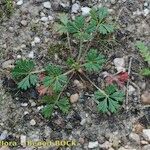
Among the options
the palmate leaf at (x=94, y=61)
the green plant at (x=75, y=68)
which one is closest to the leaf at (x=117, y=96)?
the green plant at (x=75, y=68)

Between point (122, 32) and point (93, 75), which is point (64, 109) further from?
point (122, 32)

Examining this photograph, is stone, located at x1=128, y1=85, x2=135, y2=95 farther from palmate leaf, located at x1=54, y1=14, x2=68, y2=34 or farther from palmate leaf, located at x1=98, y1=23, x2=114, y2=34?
palmate leaf, located at x1=54, y1=14, x2=68, y2=34

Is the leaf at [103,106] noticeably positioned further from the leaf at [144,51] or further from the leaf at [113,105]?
the leaf at [144,51]

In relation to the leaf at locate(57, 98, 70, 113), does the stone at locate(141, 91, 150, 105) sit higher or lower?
lower

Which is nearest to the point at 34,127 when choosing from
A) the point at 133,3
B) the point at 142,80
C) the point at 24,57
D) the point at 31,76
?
the point at 31,76

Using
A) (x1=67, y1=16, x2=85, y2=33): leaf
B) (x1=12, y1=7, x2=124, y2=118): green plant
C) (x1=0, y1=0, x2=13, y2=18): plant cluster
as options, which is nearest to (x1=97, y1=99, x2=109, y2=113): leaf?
(x1=12, y1=7, x2=124, y2=118): green plant

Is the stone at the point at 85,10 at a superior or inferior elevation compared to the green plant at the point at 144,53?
superior

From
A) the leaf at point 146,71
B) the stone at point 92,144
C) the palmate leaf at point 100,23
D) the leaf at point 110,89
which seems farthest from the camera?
the palmate leaf at point 100,23
